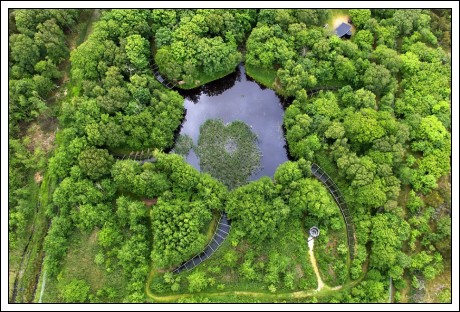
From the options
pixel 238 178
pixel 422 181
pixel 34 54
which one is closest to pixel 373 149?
pixel 422 181

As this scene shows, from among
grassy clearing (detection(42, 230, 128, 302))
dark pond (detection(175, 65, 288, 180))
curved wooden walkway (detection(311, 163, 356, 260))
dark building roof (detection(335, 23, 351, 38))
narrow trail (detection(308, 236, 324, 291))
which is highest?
dark building roof (detection(335, 23, 351, 38))

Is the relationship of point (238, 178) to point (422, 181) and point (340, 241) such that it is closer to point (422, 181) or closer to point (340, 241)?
point (340, 241)

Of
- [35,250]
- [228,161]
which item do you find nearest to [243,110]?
[228,161]

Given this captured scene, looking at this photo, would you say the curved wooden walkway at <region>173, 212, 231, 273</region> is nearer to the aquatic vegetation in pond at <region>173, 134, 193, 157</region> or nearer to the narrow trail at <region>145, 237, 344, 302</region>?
the narrow trail at <region>145, 237, 344, 302</region>

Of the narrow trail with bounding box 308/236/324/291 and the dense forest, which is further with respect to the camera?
the narrow trail with bounding box 308/236/324/291

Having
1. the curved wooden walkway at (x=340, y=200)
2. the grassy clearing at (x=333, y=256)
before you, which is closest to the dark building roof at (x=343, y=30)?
the curved wooden walkway at (x=340, y=200)

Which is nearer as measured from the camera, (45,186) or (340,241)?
(340,241)

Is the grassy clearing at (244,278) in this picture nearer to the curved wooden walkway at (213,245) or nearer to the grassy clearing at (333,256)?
the curved wooden walkway at (213,245)

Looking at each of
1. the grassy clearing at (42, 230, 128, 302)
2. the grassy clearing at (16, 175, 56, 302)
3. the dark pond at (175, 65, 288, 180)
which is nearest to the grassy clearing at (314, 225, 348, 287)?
the dark pond at (175, 65, 288, 180)

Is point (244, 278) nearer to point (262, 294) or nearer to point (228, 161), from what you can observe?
point (262, 294)
